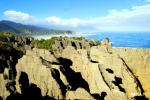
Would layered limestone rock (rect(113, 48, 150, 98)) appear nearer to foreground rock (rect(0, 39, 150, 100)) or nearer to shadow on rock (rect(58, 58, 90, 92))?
foreground rock (rect(0, 39, 150, 100))

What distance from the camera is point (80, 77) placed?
98.1 ft

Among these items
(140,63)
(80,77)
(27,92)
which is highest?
(140,63)

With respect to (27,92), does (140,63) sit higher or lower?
higher

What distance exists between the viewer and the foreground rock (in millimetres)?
23781

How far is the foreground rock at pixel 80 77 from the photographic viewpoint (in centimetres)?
2378

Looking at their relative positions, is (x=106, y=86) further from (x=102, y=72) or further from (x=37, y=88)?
(x=37, y=88)

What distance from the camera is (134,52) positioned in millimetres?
34281

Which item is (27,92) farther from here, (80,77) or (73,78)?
(80,77)

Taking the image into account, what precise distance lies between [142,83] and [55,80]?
13.1 m

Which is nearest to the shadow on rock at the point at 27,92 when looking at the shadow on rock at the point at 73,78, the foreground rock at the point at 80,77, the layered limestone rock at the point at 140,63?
the foreground rock at the point at 80,77

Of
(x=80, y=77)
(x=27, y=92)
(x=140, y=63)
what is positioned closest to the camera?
(x=27, y=92)

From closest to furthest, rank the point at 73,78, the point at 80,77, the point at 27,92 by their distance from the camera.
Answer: the point at 27,92, the point at 73,78, the point at 80,77

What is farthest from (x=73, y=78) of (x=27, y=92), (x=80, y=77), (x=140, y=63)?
(x=140, y=63)

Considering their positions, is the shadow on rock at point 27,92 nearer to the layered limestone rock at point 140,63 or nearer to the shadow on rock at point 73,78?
the shadow on rock at point 73,78
